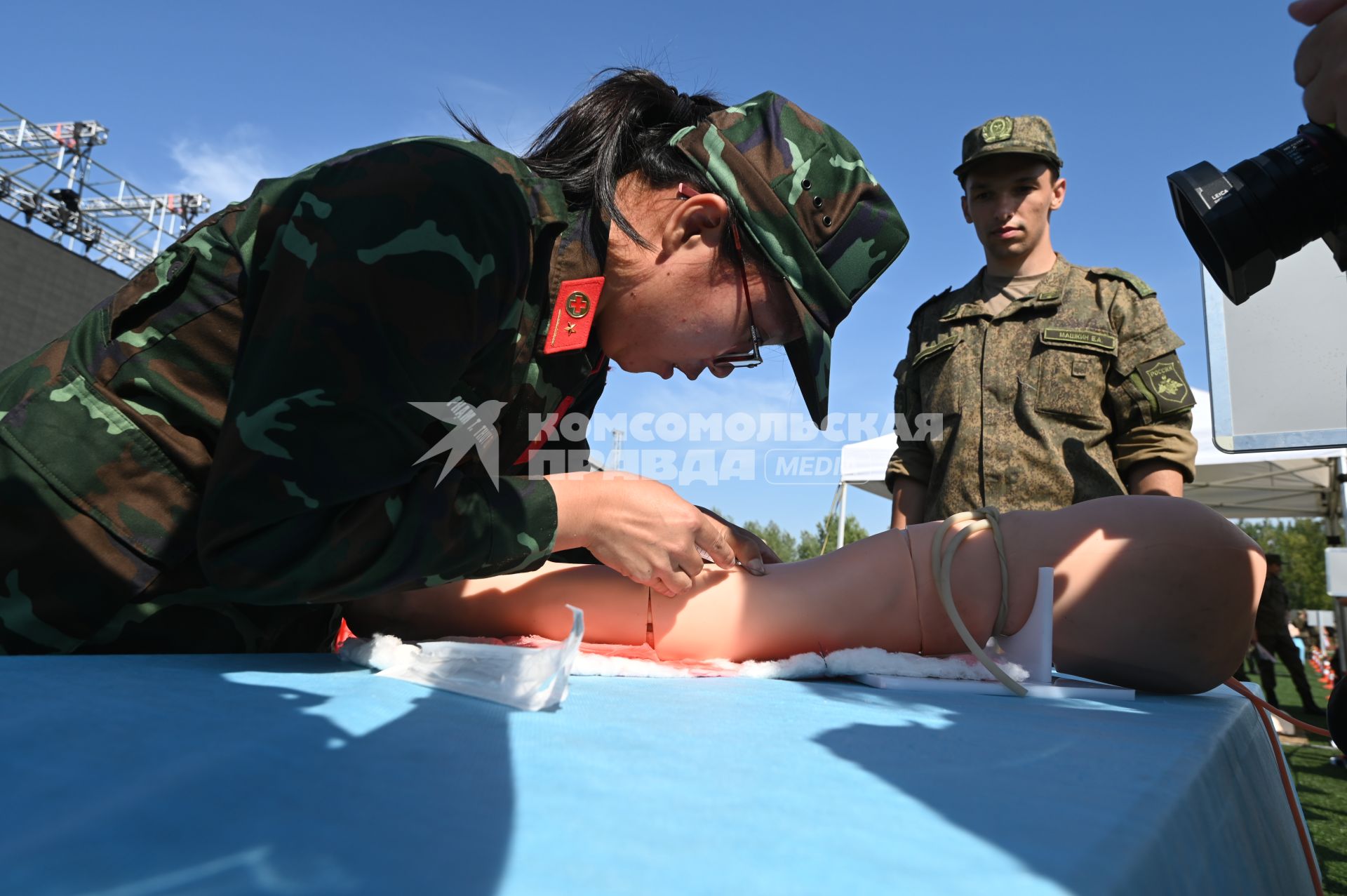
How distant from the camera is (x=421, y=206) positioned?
2.74 feet

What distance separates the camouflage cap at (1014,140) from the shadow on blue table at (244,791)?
2128mm

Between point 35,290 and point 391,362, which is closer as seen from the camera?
point 391,362

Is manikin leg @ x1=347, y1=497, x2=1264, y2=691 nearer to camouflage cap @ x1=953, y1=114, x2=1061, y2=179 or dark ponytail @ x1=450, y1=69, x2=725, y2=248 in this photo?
dark ponytail @ x1=450, y1=69, x2=725, y2=248

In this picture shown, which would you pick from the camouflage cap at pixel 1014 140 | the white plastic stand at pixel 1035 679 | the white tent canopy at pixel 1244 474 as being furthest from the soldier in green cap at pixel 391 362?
the white tent canopy at pixel 1244 474

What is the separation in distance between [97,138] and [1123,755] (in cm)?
2174

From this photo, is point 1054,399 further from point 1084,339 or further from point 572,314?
point 572,314

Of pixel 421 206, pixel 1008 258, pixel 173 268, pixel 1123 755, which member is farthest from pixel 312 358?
pixel 1008 258

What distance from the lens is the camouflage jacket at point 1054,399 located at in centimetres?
191

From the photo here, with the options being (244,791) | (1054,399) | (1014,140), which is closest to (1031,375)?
(1054,399)

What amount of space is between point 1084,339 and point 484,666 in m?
1.82

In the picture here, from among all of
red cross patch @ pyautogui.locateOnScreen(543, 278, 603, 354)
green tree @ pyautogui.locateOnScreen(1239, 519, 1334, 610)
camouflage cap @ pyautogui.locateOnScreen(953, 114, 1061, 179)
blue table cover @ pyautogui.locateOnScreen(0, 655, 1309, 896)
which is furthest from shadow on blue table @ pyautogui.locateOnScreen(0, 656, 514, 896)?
green tree @ pyautogui.locateOnScreen(1239, 519, 1334, 610)

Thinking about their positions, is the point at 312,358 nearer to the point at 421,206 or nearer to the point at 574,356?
the point at 421,206

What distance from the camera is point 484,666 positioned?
0.77 m

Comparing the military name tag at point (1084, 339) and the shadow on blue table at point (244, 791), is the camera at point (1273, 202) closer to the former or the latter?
the military name tag at point (1084, 339)
